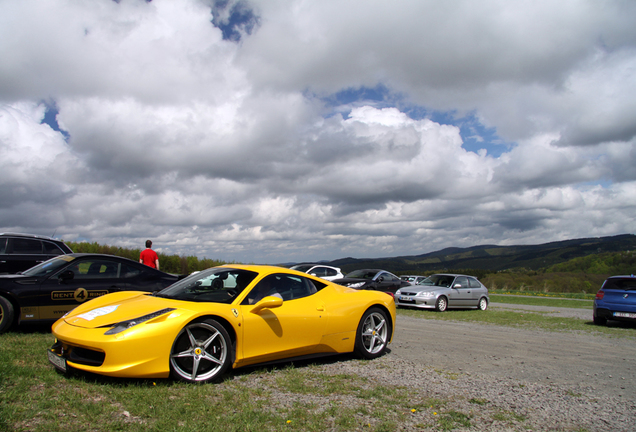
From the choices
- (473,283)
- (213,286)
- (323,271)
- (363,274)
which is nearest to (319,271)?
(323,271)

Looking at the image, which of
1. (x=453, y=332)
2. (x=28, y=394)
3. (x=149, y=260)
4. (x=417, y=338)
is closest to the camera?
(x=28, y=394)

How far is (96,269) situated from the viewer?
24.5ft

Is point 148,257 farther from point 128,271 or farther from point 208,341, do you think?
point 208,341

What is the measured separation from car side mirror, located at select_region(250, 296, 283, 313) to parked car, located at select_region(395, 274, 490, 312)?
12.0 m

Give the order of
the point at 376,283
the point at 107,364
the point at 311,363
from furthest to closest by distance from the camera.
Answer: the point at 376,283 < the point at 311,363 < the point at 107,364

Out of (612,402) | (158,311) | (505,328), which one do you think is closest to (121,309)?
(158,311)

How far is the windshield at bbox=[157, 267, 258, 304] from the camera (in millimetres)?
5141

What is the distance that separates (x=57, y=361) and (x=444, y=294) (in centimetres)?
1409

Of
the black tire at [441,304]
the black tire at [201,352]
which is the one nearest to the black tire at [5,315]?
the black tire at [201,352]

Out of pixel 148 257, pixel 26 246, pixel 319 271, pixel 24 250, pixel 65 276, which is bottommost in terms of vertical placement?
pixel 319 271

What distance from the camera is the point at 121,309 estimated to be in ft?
15.7

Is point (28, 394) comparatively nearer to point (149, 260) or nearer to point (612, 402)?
point (612, 402)

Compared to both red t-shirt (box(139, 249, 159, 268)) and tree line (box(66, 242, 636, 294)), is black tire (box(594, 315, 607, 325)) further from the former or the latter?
tree line (box(66, 242, 636, 294))

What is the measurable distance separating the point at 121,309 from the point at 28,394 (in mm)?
1207
